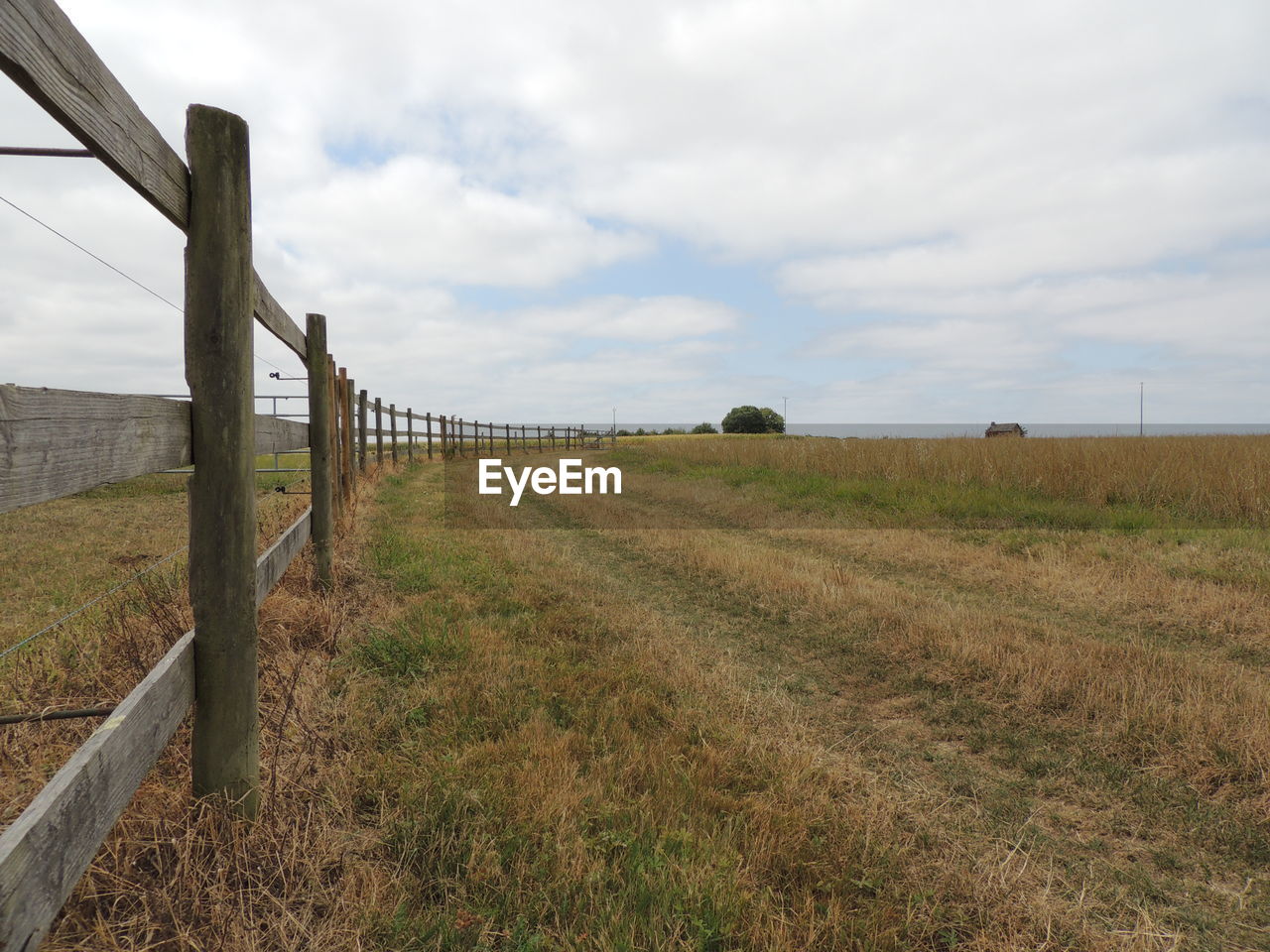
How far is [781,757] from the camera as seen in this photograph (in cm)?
336

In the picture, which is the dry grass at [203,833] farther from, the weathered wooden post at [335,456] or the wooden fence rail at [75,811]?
the weathered wooden post at [335,456]

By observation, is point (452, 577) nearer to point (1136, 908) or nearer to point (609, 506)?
point (1136, 908)

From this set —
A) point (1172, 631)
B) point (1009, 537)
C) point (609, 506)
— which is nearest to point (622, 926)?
point (1172, 631)

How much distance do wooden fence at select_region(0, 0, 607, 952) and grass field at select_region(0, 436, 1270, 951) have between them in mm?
506

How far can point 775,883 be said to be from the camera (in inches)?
99.4

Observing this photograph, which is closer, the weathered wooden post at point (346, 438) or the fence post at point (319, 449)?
the fence post at point (319, 449)

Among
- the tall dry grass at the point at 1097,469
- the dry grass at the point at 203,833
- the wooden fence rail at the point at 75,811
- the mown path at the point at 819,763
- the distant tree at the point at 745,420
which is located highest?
the distant tree at the point at 745,420

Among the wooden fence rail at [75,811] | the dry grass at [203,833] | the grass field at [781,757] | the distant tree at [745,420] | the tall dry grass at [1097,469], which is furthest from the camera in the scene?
the distant tree at [745,420]

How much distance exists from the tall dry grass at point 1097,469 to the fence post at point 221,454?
1118 cm

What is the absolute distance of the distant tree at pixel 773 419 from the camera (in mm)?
96438

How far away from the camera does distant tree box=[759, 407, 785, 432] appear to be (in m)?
96.4

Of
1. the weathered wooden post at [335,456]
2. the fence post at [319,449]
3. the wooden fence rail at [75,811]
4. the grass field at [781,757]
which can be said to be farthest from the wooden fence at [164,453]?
the weathered wooden post at [335,456]

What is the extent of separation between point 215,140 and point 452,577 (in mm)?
4735

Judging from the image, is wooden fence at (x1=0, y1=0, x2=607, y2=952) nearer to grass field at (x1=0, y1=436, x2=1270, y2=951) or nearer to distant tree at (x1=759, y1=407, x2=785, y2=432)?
grass field at (x1=0, y1=436, x2=1270, y2=951)
